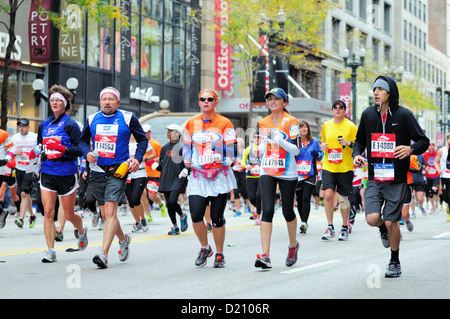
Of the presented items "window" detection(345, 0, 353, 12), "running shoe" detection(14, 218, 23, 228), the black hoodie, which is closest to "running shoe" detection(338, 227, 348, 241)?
the black hoodie

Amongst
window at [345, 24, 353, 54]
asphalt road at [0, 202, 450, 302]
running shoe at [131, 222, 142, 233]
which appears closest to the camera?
asphalt road at [0, 202, 450, 302]

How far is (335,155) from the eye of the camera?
13859 mm

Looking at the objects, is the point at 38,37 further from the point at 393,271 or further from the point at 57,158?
the point at 393,271

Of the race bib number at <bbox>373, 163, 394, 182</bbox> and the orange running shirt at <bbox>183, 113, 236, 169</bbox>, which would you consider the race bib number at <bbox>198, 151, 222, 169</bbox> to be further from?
the race bib number at <bbox>373, 163, 394, 182</bbox>

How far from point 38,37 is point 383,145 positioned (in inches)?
783

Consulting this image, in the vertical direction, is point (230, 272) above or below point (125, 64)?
below

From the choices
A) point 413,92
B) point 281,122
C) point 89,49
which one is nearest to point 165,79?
point 89,49

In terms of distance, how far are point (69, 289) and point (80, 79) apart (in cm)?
2433

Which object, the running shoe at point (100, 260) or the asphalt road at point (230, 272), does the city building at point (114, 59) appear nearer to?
the asphalt road at point (230, 272)

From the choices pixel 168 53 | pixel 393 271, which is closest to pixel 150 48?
pixel 168 53

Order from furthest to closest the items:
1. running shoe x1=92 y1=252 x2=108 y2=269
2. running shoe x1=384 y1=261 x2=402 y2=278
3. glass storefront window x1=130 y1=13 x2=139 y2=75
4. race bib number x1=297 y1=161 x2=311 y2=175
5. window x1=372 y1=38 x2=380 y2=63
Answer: window x1=372 y1=38 x2=380 y2=63 → glass storefront window x1=130 y1=13 x2=139 y2=75 → race bib number x1=297 y1=161 x2=311 y2=175 → running shoe x1=92 y1=252 x2=108 y2=269 → running shoe x1=384 y1=261 x2=402 y2=278

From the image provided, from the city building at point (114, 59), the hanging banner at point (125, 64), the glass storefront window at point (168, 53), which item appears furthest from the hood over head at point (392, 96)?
the glass storefront window at point (168, 53)

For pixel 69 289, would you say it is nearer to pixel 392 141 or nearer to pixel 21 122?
pixel 392 141

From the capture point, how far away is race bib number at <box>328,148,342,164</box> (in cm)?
1382
